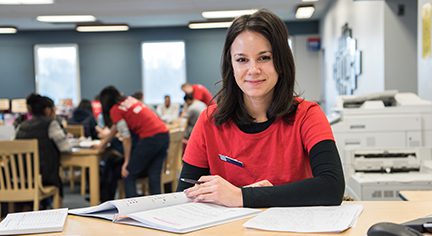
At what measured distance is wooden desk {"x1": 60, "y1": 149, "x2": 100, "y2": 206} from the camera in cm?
482

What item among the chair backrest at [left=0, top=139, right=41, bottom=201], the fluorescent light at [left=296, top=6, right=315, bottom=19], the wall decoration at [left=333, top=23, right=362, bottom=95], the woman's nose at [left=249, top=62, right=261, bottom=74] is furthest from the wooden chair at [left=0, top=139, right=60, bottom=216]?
the fluorescent light at [left=296, top=6, right=315, bottom=19]

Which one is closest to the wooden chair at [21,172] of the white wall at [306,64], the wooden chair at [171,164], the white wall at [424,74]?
the wooden chair at [171,164]

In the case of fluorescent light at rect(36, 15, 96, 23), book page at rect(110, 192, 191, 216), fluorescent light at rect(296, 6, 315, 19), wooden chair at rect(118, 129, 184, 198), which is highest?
fluorescent light at rect(36, 15, 96, 23)

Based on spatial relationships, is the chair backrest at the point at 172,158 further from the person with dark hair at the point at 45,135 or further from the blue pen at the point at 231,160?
the blue pen at the point at 231,160

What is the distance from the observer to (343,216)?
4.53 feet

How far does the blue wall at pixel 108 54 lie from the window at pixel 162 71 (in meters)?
0.21

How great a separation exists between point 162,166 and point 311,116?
3239 millimetres

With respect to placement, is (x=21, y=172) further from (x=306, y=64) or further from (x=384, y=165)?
(x=306, y=64)

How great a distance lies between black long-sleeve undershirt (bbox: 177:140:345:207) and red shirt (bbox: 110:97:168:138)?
10.3 feet

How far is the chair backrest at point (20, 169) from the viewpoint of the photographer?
13.8ft

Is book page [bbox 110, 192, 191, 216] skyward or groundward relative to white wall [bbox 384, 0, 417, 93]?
groundward

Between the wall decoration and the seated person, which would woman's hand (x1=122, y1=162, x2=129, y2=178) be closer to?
the wall decoration

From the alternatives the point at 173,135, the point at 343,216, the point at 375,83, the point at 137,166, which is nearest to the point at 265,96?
the point at 343,216

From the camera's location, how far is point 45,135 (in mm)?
4543
